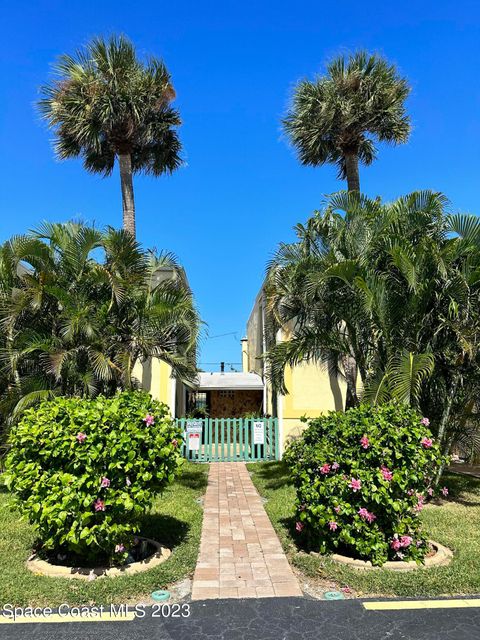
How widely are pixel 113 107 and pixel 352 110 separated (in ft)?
22.0

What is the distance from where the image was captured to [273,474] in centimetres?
1128

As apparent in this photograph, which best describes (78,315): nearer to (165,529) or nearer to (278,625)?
(165,529)

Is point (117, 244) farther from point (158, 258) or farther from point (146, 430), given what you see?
point (146, 430)

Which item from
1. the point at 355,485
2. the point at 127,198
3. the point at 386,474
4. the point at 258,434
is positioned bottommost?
the point at 355,485

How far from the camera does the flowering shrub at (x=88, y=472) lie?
4.43 m

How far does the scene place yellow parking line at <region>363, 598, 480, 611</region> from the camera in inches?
155

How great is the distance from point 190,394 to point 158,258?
12.5 m

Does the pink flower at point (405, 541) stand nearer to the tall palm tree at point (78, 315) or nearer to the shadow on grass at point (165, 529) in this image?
the shadow on grass at point (165, 529)

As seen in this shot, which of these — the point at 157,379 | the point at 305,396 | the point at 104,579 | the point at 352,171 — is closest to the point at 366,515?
the point at 104,579

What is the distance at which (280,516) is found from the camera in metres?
7.08

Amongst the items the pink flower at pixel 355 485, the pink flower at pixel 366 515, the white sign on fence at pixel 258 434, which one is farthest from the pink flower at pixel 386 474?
the white sign on fence at pixel 258 434

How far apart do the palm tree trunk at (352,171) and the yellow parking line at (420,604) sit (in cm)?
1137

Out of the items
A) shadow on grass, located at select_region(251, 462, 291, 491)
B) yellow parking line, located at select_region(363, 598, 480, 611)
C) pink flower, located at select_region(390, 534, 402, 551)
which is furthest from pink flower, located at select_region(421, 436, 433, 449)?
shadow on grass, located at select_region(251, 462, 291, 491)

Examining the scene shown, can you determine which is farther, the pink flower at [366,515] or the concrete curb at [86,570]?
the pink flower at [366,515]
